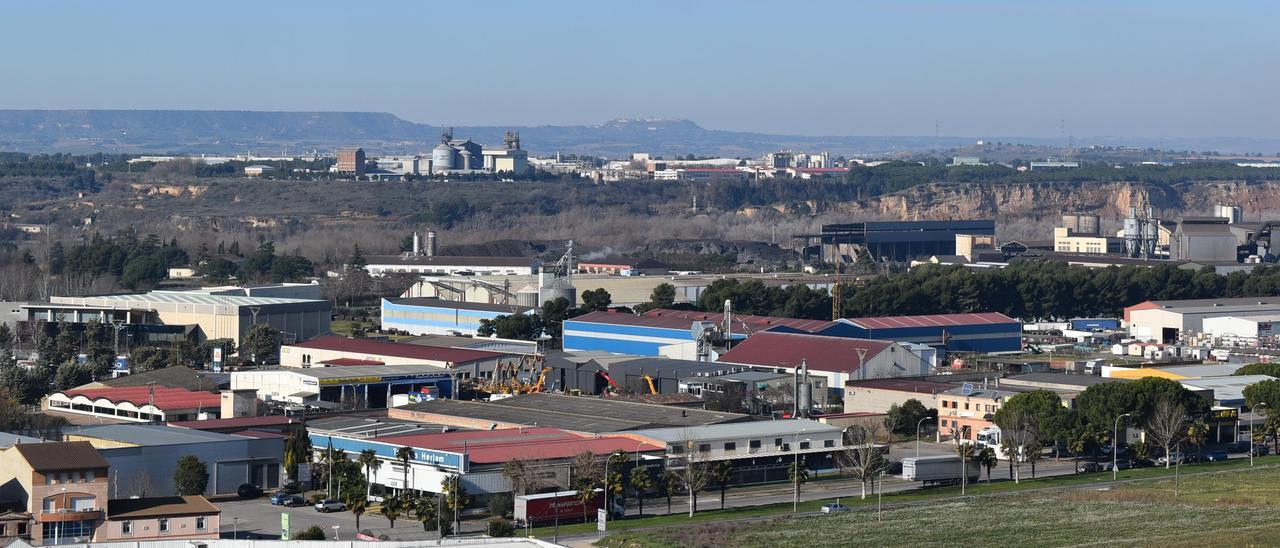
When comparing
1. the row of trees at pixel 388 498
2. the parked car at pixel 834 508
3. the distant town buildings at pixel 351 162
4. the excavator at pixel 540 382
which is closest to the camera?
the row of trees at pixel 388 498

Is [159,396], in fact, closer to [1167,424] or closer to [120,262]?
[1167,424]

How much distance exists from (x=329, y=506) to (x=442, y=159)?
98267 mm

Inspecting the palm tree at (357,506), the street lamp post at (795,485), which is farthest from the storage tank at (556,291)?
the palm tree at (357,506)

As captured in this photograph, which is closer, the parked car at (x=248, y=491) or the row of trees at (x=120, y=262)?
the parked car at (x=248, y=491)

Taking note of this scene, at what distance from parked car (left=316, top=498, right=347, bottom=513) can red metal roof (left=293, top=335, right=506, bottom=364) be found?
44.6 ft

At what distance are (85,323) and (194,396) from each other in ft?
42.8

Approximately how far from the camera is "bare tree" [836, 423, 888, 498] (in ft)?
89.1

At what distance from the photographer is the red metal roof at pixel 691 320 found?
44.7m

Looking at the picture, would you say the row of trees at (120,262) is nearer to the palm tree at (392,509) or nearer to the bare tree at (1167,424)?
the bare tree at (1167,424)

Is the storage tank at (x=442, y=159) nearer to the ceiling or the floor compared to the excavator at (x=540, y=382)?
nearer to the ceiling

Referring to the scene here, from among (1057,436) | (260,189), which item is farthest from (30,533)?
(260,189)

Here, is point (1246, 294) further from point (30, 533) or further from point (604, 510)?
point (30, 533)

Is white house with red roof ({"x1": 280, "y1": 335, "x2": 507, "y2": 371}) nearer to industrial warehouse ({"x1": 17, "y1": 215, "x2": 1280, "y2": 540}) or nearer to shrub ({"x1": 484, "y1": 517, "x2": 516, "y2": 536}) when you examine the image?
industrial warehouse ({"x1": 17, "y1": 215, "x2": 1280, "y2": 540})

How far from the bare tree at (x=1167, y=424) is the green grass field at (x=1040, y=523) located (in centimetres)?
272
